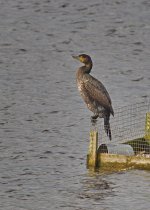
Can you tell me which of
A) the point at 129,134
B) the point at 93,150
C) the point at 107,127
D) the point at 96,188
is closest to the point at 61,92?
the point at 129,134

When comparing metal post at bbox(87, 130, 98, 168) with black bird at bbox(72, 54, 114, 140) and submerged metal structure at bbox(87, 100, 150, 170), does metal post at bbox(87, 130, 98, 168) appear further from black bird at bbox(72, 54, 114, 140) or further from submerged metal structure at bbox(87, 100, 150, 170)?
black bird at bbox(72, 54, 114, 140)

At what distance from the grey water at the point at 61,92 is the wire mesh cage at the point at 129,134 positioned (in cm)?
78

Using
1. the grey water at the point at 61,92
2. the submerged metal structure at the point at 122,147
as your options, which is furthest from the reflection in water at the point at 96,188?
the submerged metal structure at the point at 122,147

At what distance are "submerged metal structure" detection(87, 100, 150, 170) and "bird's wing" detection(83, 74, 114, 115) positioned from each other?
1.69 feet

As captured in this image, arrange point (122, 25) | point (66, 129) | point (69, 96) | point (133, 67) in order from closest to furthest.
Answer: point (66, 129) < point (69, 96) < point (133, 67) < point (122, 25)

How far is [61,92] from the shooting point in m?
36.8

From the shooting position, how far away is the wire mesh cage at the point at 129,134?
27.9 m

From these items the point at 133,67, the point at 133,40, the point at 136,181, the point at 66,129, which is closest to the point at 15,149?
the point at 66,129

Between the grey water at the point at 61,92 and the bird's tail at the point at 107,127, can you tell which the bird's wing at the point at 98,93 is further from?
the grey water at the point at 61,92

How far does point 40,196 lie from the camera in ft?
83.1

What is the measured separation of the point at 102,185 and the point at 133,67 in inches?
565

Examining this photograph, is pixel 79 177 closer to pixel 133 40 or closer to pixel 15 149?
pixel 15 149

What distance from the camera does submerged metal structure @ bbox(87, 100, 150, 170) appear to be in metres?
27.1

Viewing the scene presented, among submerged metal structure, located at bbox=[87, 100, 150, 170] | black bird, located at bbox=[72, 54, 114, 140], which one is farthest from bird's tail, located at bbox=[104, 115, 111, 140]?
submerged metal structure, located at bbox=[87, 100, 150, 170]
